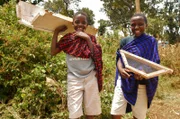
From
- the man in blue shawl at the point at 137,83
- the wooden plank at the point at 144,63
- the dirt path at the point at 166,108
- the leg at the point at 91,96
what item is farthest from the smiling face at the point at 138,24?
the dirt path at the point at 166,108

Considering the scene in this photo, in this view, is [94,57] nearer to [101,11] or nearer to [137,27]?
[137,27]

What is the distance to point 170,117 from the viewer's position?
3.82 metres

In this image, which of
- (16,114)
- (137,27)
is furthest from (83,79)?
(16,114)

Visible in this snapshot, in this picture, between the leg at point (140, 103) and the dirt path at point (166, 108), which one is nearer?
the leg at point (140, 103)

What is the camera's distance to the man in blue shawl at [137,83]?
243 centimetres

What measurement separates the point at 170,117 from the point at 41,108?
203 cm

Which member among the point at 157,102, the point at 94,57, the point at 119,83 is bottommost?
the point at 157,102

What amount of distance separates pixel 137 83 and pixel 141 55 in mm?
284

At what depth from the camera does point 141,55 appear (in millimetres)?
2455

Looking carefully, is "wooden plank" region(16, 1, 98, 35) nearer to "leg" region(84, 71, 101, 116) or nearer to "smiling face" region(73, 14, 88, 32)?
"smiling face" region(73, 14, 88, 32)

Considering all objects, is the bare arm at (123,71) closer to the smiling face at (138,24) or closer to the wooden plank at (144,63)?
the wooden plank at (144,63)

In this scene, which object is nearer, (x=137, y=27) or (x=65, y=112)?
(x=137, y=27)

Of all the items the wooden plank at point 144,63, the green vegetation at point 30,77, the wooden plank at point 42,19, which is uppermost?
the wooden plank at point 42,19

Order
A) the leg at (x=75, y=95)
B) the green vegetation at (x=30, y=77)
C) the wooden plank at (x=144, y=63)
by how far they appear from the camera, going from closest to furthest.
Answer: the wooden plank at (x=144, y=63) → the leg at (x=75, y=95) → the green vegetation at (x=30, y=77)
